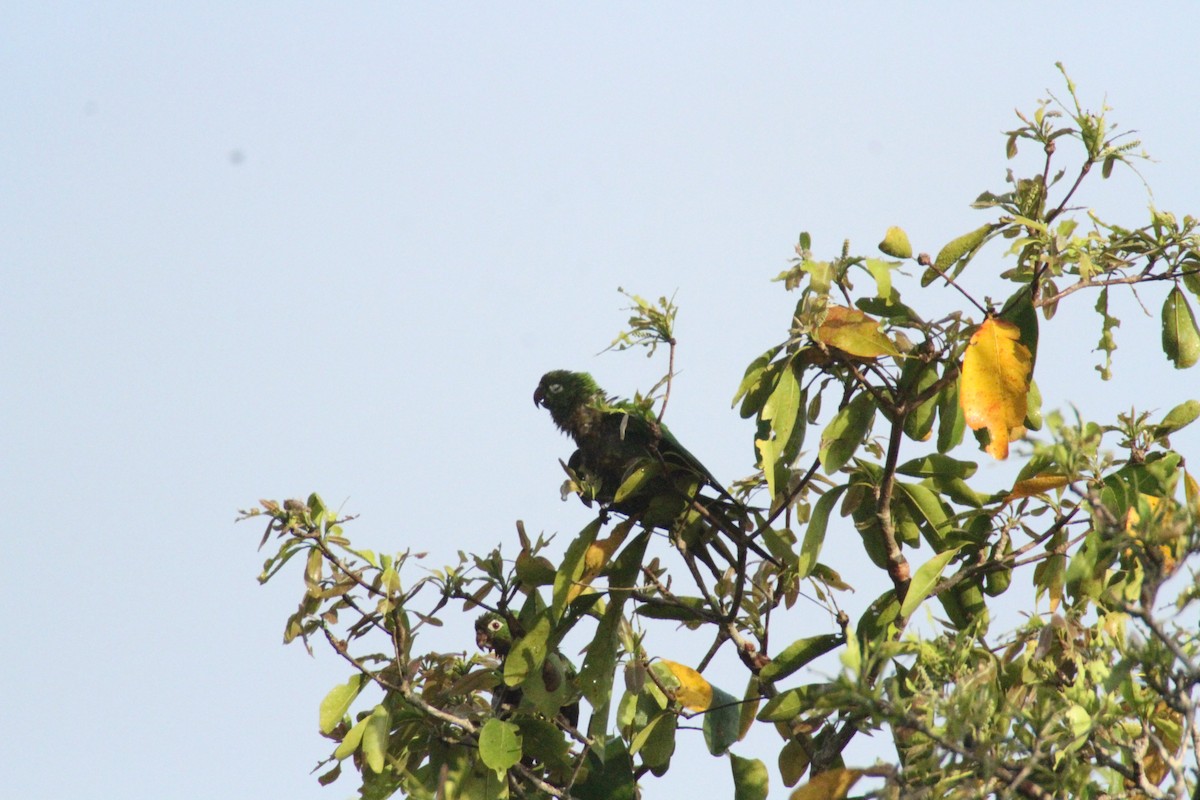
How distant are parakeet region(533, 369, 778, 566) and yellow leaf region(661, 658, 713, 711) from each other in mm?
435

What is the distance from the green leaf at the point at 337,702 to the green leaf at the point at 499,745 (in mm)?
378

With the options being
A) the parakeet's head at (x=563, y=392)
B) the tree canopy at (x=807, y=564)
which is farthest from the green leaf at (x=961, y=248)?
the parakeet's head at (x=563, y=392)

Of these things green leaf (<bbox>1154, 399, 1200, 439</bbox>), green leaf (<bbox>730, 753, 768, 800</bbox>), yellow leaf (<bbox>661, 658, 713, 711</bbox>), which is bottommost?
green leaf (<bbox>730, 753, 768, 800</bbox>)

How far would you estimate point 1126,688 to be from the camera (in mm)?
2566

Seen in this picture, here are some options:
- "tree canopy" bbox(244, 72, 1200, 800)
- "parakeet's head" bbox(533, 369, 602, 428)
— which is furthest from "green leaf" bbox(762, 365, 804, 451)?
"parakeet's head" bbox(533, 369, 602, 428)

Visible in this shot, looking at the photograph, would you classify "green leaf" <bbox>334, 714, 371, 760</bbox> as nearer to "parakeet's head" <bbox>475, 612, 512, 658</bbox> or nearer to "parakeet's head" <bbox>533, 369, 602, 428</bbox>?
"parakeet's head" <bbox>475, 612, 512, 658</bbox>

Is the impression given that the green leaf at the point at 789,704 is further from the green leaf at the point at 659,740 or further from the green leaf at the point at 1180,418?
the green leaf at the point at 1180,418

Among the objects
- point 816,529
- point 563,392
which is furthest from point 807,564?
point 563,392

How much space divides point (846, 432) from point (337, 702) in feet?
5.10

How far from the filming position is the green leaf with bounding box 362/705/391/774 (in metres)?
3.30

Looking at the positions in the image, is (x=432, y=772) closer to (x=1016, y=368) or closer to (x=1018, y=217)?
(x=1016, y=368)

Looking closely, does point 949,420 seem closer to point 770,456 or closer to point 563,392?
point 770,456

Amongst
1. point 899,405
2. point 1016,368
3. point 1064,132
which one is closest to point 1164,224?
point 1064,132

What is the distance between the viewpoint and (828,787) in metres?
2.77
